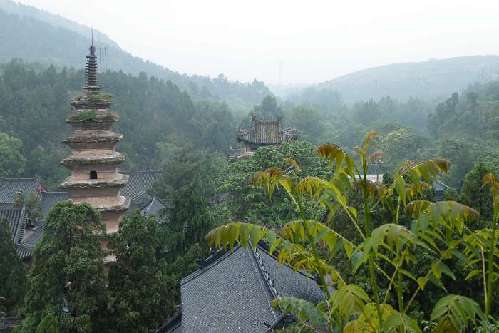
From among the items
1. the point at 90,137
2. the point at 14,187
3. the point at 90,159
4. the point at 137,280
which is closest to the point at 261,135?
the point at 90,137

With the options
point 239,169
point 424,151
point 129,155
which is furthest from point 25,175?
point 424,151

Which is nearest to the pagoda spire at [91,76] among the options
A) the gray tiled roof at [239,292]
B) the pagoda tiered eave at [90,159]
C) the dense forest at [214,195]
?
the pagoda tiered eave at [90,159]

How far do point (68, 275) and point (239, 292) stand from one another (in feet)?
13.8

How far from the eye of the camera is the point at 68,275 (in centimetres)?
1392

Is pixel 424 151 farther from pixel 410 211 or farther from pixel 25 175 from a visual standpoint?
pixel 410 211

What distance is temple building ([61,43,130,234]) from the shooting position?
1961 centimetres

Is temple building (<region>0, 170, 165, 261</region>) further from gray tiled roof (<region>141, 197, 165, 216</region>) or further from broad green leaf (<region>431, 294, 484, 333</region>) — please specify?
broad green leaf (<region>431, 294, 484, 333</region>)

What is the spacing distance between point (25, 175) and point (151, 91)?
101 feet

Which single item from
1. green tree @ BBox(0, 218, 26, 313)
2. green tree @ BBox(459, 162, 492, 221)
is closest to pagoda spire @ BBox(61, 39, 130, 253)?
green tree @ BBox(0, 218, 26, 313)

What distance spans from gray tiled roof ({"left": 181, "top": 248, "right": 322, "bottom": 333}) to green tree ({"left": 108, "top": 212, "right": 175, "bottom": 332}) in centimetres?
83

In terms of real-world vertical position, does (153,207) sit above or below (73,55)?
below

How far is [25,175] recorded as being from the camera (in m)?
53.7

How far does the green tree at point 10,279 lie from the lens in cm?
1875

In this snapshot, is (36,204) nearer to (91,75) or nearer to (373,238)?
(91,75)
